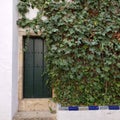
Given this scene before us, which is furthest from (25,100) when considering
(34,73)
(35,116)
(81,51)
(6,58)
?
(81,51)

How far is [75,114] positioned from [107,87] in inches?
41.3

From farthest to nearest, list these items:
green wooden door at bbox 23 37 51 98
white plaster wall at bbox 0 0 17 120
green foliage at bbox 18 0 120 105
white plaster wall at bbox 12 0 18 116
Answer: green wooden door at bbox 23 37 51 98 → green foliage at bbox 18 0 120 105 → white plaster wall at bbox 12 0 18 116 → white plaster wall at bbox 0 0 17 120

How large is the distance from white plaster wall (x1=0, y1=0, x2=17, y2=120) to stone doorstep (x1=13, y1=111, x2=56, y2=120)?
0.34m

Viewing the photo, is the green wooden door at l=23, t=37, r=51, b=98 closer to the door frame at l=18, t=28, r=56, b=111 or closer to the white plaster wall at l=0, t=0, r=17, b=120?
the door frame at l=18, t=28, r=56, b=111

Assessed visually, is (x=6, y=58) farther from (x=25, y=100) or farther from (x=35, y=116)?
(x=35, y=116)

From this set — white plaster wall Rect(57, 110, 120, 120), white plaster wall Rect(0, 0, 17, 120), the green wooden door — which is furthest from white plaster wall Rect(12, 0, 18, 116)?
white plaster wall Rect(57, 110, 120, 120)

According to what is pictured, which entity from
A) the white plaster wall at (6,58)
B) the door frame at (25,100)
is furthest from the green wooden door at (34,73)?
the white plaster wall at (6,58)

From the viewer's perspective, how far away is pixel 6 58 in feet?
15.5

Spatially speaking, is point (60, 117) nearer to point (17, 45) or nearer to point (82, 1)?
point (17, 45)

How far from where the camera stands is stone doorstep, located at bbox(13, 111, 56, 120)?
492 cm

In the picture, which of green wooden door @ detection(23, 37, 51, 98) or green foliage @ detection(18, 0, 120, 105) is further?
green wooden door @ detection(23, 37, 51, 98)

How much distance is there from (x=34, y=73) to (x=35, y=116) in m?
1.10

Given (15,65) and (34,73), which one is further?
(34,73)

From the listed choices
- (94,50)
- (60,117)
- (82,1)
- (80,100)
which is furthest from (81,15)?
(60,117)
